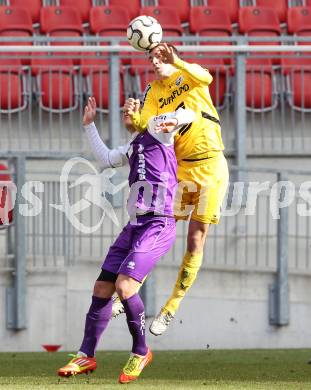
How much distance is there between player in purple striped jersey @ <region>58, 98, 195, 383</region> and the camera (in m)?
7.95

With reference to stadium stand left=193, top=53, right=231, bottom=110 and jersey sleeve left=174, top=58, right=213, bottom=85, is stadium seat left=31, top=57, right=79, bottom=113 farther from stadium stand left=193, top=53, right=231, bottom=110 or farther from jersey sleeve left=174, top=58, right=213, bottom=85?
jersey sleeve left=174, top=58, right=213, bottom=85

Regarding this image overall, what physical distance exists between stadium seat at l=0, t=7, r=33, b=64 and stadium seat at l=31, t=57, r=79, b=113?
1.00 metres

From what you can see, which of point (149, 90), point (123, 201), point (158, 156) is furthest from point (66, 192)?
point (158, 156)

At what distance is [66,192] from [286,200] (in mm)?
2289

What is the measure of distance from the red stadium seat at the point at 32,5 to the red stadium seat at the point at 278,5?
2.81 meters

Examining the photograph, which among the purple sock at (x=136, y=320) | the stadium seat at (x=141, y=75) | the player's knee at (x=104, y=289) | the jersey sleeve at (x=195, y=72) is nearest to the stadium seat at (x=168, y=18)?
the stadium seat at (x=141, y=75)

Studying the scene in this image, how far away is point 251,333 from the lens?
477 inches

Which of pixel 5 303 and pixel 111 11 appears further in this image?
pixel 111 11

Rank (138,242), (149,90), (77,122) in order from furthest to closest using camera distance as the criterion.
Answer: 1. (77,122)
2. (149,90)
3. (138,242)

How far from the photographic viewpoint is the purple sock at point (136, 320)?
798cm

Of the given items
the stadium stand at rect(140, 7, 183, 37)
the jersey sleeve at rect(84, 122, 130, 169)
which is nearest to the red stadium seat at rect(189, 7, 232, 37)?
the stadium stand at rect(140, 7, 183, 37)

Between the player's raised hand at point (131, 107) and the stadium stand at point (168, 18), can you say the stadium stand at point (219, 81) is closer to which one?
the stadium stand at point (168, 18)

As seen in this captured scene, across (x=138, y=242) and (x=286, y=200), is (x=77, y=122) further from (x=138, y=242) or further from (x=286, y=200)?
(x=138, y=242)

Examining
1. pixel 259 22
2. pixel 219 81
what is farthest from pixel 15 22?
pixel 259 22
